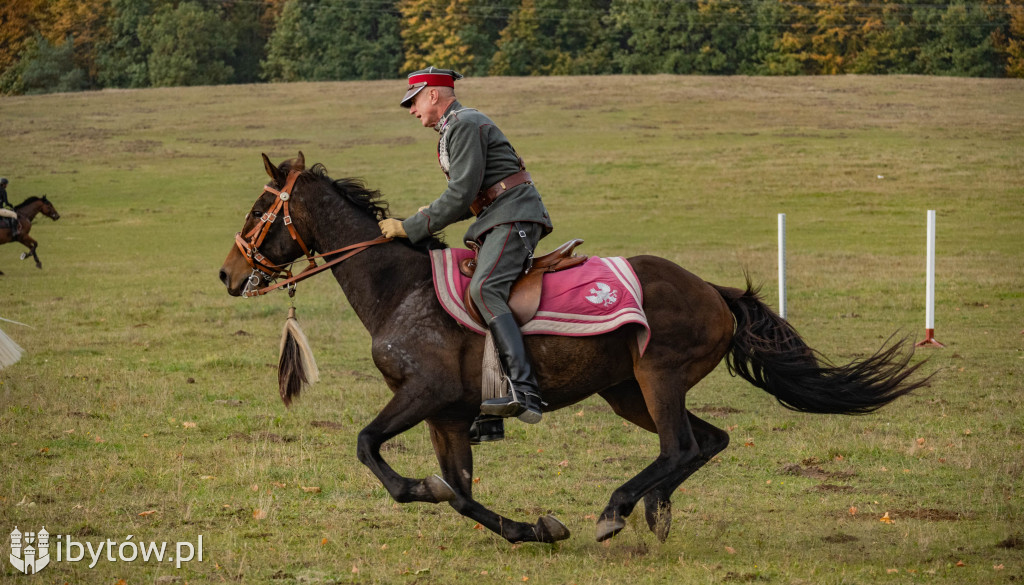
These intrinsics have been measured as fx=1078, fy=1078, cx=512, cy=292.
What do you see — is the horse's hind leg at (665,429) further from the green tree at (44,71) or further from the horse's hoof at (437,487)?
the green tree at (44,71)

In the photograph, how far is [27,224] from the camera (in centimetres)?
2683

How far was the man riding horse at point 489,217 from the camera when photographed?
6.48 metres

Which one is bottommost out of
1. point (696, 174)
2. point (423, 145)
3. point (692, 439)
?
point (423, 145)

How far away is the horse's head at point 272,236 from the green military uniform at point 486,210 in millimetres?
772

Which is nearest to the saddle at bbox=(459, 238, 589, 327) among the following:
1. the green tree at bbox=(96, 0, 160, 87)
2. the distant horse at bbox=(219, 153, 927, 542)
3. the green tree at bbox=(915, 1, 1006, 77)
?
the distant horse at bbox=(219, 153, 927, 542)

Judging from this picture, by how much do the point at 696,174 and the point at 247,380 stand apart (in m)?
29.2

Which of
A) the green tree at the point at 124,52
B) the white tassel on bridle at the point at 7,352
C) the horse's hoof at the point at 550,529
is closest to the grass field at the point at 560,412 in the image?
the horse's hoof at the point at 550,529

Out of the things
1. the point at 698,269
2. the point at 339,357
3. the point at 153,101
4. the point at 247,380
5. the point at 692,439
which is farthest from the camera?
the point at 153,101

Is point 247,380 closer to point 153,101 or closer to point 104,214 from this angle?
point 104,214

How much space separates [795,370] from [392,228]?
113 inches

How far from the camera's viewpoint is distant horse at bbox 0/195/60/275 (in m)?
25.1

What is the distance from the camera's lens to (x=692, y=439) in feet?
22.2

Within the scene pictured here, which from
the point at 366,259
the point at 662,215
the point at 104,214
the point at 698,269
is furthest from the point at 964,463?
the point at 104,214

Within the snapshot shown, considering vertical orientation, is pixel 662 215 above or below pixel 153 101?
above
